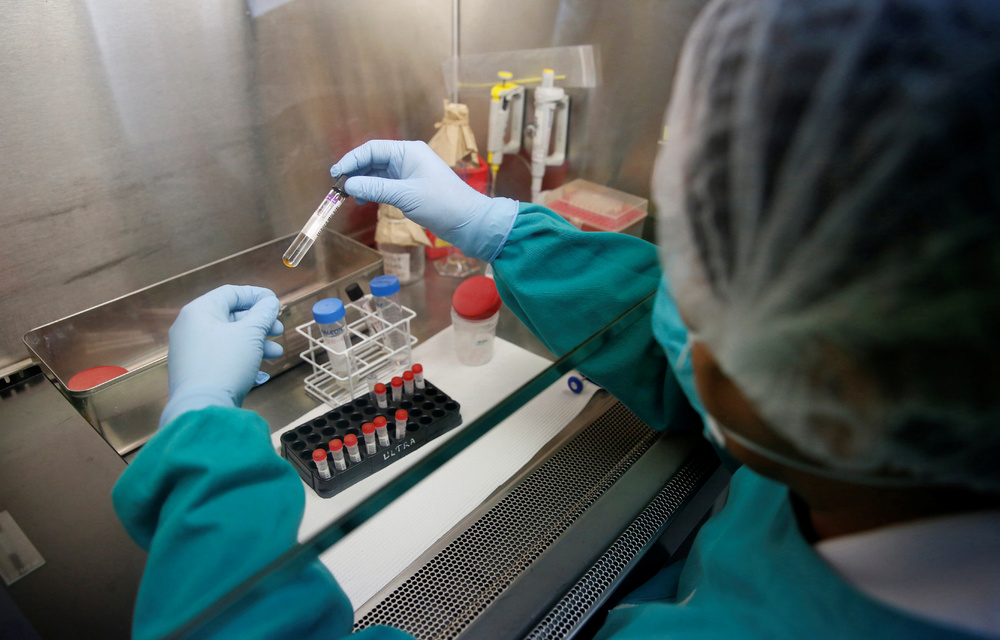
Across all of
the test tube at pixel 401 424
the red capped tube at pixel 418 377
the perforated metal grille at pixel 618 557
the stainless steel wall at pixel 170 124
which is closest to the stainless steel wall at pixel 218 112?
the stainless steel wall at pixel 170 124

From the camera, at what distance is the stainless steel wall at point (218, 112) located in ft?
3.22

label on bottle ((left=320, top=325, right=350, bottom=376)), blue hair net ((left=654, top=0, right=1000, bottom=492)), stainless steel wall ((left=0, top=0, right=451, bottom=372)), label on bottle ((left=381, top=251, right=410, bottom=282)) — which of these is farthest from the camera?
label on bottle ((left=381, top=251, right=410, bottom=282))

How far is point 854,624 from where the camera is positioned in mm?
459

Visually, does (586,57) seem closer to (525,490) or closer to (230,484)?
(525,490)

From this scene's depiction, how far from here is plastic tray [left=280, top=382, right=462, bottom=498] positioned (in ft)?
2.91

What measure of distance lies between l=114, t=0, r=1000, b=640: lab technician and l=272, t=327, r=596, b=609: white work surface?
11cm

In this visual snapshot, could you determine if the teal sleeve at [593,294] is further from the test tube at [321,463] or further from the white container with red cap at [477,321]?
the test tube at [321,463]

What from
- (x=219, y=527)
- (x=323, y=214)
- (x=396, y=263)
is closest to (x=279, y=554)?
(x=219, y=527)

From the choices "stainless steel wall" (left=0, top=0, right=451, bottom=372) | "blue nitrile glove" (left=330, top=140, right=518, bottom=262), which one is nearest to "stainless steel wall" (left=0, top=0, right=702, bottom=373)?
"stainless steel wall" (left=0, top=0, right=451, bottom=372)

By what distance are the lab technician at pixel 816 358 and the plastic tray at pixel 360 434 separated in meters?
0.27

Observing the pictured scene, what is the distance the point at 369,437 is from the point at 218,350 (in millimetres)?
282

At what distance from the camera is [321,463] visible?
874 mm

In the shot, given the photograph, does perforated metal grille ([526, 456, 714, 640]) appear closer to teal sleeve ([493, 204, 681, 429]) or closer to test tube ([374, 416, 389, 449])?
teal sleeve ([493, 204, 681, 429])

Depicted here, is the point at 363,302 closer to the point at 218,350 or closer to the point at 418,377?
the point at 418,377
